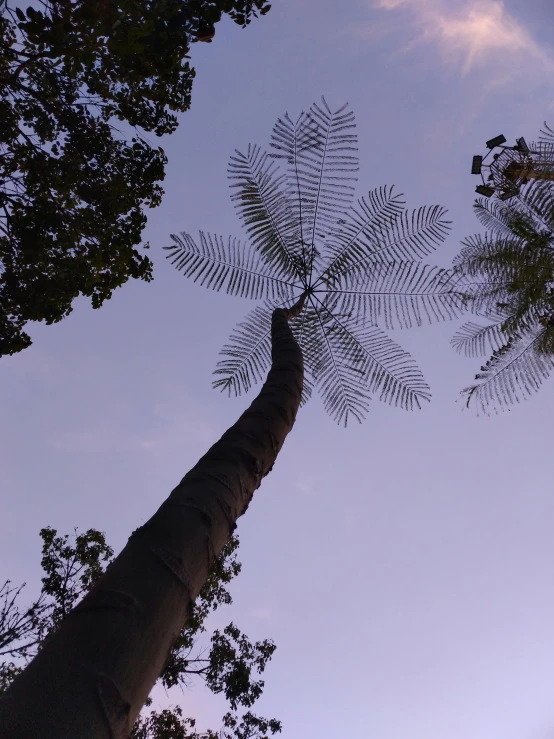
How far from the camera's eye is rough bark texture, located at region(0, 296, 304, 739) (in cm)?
100

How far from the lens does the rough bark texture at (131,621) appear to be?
3.28 feet

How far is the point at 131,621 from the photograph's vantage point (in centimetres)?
121

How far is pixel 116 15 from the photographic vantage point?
3.95 meters

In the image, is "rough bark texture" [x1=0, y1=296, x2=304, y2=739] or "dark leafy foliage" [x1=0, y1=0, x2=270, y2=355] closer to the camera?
"rough bark texture" [x1=0, y1=296, x2=304, y2=739]

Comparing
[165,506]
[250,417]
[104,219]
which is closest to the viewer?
[165,506]

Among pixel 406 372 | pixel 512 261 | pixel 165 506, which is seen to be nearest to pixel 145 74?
pixel 406 372

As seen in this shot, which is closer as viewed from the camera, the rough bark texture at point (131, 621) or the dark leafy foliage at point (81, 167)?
the rough bark texture at point (131, 621)

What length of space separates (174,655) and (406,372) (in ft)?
17.4

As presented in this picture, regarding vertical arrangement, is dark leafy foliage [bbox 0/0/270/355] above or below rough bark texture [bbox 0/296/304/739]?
above

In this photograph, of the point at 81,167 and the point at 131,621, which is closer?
the point at 131,621

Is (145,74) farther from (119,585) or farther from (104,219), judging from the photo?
(119,585)

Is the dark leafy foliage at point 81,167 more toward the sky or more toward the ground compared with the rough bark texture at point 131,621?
more toward the sky

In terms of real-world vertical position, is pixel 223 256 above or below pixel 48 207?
above

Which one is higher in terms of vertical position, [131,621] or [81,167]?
[81,167]
